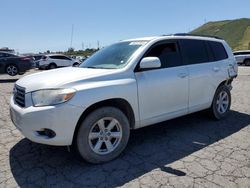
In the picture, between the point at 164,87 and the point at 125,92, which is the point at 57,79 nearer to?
the point at 125,92

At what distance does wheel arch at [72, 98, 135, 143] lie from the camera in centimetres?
367

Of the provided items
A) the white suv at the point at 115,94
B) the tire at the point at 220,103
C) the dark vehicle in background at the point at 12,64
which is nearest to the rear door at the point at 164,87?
the white suv at the point at 115,94

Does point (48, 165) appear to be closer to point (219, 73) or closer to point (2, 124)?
point (2, 124)

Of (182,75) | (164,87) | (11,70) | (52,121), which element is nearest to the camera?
(52,121)

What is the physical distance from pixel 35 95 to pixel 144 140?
6.91 ft

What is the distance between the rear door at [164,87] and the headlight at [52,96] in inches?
45.0

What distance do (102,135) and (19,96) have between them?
1.30 metres

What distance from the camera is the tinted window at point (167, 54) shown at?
15.1 feet

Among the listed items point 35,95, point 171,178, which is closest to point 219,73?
point 171,178

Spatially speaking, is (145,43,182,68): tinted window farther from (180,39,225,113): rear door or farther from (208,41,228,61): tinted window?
(208,41,228,61): tinted window

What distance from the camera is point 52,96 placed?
11.3 ft

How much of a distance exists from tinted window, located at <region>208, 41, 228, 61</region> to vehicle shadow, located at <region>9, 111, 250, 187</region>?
144 cm

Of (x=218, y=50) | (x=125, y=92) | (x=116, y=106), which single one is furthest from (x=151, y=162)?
(x=218, y=50)

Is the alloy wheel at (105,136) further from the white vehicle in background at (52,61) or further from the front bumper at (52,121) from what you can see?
the white vehicle in background at (52,61)
